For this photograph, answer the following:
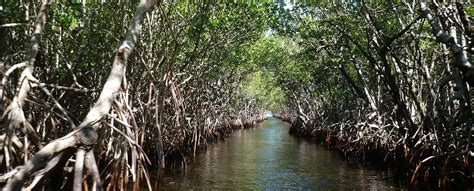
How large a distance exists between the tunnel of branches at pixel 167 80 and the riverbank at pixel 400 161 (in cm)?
5

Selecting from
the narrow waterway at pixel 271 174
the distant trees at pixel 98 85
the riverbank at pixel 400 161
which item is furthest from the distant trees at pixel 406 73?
the distant trees at pixel 98 85

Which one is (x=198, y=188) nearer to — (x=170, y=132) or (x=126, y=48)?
(x=170, y=132)

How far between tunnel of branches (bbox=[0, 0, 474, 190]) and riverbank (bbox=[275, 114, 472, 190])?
0.05 m

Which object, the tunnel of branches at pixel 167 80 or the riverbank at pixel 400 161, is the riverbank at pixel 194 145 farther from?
the riverbank at pixel 400 161

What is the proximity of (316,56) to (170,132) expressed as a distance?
27.5 feet

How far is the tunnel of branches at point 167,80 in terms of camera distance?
4965 mm

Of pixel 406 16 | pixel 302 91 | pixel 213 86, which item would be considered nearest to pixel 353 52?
pixel 406 16

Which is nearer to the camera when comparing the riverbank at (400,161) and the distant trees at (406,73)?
the distant trees at (406,73)

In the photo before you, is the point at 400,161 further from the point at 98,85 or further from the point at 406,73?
the point at 98,85

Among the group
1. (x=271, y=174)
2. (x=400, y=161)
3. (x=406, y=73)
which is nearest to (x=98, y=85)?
(x=271, y=174)

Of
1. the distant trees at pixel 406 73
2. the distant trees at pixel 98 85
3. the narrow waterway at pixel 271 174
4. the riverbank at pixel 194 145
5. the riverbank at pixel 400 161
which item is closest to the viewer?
the distant trees at pixel 98 85

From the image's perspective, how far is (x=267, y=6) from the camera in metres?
12.0

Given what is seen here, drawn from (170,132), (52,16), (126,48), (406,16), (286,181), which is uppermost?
(406,16)

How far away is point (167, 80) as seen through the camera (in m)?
7.32
